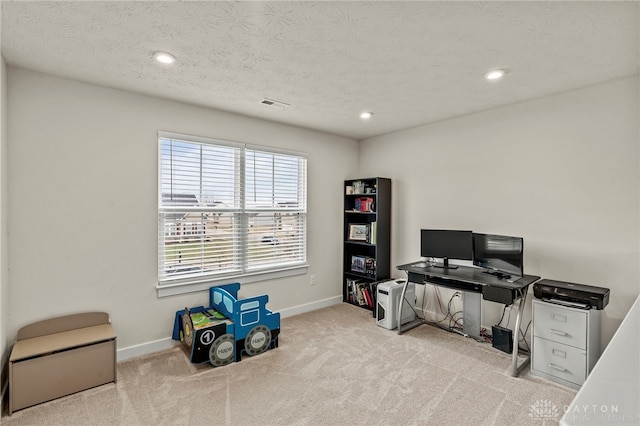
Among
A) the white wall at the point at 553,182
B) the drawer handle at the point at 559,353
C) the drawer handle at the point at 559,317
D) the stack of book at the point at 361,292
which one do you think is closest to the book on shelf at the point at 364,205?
the white wall at the point at 553,182

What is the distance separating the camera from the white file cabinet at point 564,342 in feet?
7.84

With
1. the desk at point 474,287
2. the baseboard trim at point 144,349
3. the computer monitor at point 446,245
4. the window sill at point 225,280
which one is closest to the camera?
the desk at point 474,287

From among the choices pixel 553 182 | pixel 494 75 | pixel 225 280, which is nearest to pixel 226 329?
pixel 225 280

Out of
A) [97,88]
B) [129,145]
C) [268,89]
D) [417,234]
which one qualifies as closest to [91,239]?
[129,145]

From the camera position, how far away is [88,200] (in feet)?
8.81

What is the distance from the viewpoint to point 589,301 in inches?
94.5

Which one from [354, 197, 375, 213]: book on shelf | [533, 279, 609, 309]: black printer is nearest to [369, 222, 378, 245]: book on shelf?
[354, 197, 375, 213]: book on shelf

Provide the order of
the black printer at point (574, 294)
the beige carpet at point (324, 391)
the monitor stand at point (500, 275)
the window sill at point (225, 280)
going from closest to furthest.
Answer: the beige carpet at point (324, 391) < the black printer at point (574, 294) < the monitor stand at point (500, 275) < the window sill at point (225, 280)

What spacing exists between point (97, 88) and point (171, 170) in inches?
35.4

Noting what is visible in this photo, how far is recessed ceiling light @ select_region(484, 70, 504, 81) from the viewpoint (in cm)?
245

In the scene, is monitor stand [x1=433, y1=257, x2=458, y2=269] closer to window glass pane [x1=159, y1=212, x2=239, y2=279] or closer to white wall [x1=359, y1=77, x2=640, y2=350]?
white wall [x1=359, y1=77, x2=640, y2=350]

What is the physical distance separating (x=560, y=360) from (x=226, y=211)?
3364 mm

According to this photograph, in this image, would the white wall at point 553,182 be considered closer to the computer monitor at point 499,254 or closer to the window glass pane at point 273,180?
the computer monitor at point 499,254

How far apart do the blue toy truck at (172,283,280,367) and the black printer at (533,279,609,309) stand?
239 centimetres
